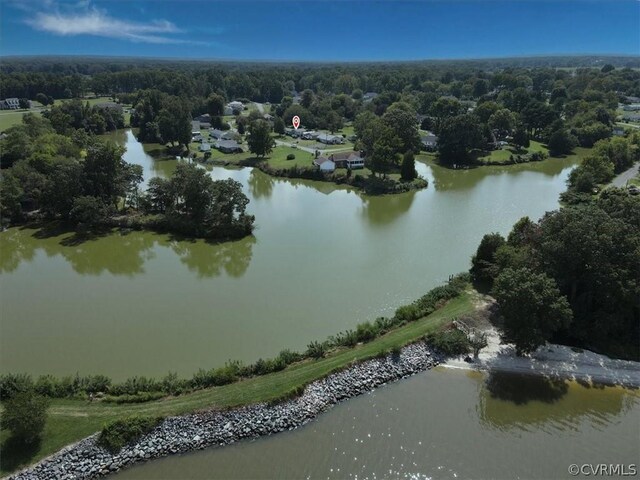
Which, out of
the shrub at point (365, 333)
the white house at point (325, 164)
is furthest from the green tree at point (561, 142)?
the shrub at point (365, 333)

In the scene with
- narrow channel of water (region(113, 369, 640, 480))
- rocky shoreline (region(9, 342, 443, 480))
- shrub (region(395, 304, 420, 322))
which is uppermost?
shrub (region(395, 304, 420, 322))

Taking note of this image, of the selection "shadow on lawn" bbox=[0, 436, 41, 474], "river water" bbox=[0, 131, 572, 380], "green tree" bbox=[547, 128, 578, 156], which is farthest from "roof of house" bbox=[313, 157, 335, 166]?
"shadow on lawn" bbox=[0, 436, 41, 474]

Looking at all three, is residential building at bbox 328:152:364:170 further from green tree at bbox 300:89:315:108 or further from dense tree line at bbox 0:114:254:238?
green tree at bbox 300:89:315:108

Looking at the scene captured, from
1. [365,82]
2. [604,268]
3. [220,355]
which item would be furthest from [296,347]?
[365,82]

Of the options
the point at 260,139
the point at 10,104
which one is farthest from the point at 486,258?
the point at 10,104

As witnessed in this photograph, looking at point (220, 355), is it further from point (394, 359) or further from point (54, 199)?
point (54, 199)

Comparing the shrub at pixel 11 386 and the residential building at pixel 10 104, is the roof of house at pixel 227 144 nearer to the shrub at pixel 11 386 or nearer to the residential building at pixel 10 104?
the shrub at pixel 11 386
